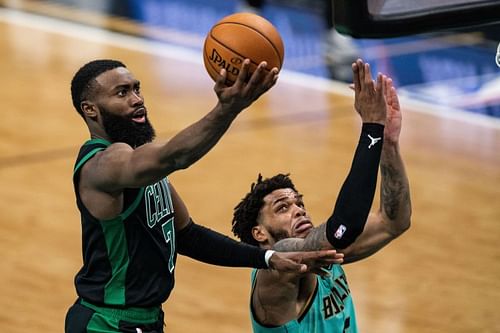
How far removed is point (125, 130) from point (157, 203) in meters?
0.38

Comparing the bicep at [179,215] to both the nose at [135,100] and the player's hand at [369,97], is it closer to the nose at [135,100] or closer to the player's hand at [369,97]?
the nose at [135,100]

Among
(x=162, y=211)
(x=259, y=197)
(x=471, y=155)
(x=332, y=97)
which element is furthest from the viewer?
(x=332, y=97)

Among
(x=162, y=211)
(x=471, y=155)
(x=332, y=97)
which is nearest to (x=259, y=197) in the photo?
(x=162, y=211)

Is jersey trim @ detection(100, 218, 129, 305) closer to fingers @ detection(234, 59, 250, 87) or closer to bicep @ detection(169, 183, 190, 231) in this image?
bicep @ detection(169, 183, 190, 231)

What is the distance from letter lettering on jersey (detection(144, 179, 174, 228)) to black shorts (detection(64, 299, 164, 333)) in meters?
0.43

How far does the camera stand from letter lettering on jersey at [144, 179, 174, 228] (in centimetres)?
543

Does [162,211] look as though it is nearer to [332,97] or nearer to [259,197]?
[259,197]

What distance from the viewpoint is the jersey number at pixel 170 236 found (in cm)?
553

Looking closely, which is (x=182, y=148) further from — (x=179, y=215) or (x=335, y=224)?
(x=179, y=215)

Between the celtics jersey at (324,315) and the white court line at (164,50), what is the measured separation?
276 inches

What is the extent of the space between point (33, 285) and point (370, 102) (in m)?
4.08

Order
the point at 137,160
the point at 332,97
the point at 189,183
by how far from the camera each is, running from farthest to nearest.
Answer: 1. the point at 332,97
2. the point at 189,183
3. the point at 137,160

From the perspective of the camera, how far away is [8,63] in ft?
45.0

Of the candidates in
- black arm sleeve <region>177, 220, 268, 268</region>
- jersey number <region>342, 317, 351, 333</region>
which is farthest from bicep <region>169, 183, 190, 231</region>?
jersey number <region>342, 317, 351, 333</region>
